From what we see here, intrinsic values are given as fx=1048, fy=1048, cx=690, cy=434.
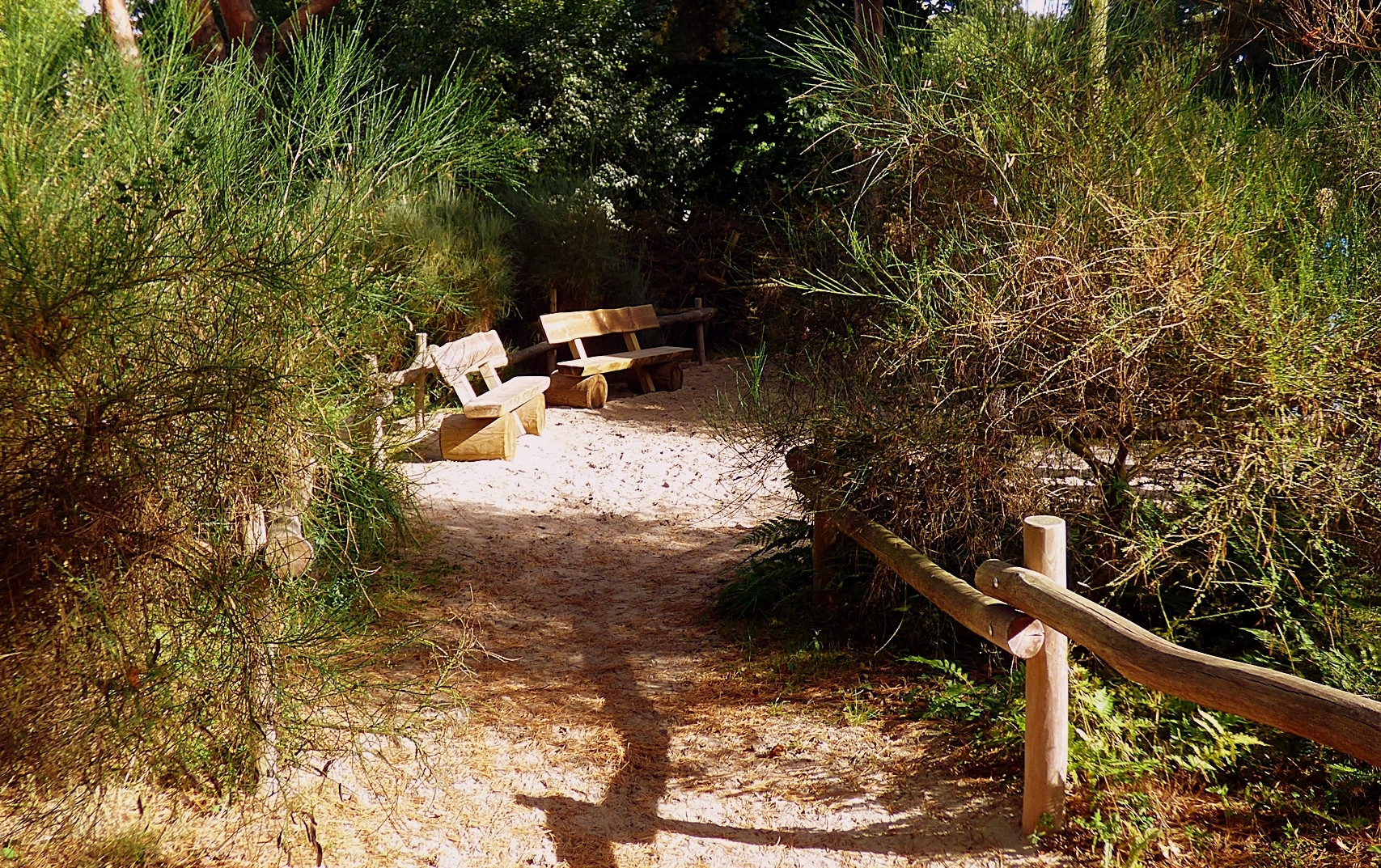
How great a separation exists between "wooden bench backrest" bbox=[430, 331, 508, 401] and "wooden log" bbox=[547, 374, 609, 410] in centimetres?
109

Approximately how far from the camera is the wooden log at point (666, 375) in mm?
11656

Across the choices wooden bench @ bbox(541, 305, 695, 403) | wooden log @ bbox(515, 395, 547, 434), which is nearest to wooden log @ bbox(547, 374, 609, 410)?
wooden bench @ bbox(541, 305, 695, 403)

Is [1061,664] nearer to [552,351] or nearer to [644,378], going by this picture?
[644,378]

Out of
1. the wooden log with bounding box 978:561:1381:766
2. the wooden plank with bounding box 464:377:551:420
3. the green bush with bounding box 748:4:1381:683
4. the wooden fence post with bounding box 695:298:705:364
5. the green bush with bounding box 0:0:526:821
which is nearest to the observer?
the wooden log with bounding box 978:561:1381:766

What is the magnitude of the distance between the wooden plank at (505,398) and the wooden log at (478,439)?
0.08 m

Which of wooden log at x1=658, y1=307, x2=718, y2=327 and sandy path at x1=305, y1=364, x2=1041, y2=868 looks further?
wooden log at x1=658, y1=307, x2=718, y2=327

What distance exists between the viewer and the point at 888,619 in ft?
15.6

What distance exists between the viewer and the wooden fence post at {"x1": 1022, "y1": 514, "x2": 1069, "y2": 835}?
327cm

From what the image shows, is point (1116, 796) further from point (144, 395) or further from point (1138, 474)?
point (144, 395)

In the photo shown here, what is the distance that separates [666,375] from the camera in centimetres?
1168

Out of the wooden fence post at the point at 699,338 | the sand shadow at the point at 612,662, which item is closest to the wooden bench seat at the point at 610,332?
the wooden fence post at the point at 699,338

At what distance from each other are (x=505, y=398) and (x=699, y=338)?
18.0 ft

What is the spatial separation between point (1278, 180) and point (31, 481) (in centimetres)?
435

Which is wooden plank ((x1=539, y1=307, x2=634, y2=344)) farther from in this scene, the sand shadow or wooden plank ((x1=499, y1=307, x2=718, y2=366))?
the sand shadow
